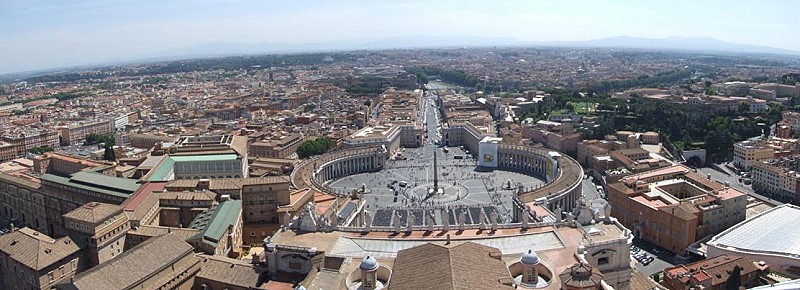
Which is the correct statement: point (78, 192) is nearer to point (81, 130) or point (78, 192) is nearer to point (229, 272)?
point (229, 272)

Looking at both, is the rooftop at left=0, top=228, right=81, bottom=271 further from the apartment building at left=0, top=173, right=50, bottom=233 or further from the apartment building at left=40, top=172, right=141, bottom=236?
the apartment building at left=0, top=173, right=50, bottom=233

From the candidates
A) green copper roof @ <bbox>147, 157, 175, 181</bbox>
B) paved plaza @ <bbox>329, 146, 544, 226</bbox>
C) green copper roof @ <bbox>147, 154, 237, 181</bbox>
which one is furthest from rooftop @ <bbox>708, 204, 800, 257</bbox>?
green copper roof @ <bbox>147, 157, 175, 181</bbox>

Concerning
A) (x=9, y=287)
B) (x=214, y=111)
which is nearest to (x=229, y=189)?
(x=9, y=287)

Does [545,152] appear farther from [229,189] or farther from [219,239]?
[219,239]

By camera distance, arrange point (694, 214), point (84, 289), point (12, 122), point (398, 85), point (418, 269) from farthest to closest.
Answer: point (398, 85), point (12, 122), point (694, 214), point (84, 289), point (418, 269)

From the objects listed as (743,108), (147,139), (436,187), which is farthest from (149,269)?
(743,108)
